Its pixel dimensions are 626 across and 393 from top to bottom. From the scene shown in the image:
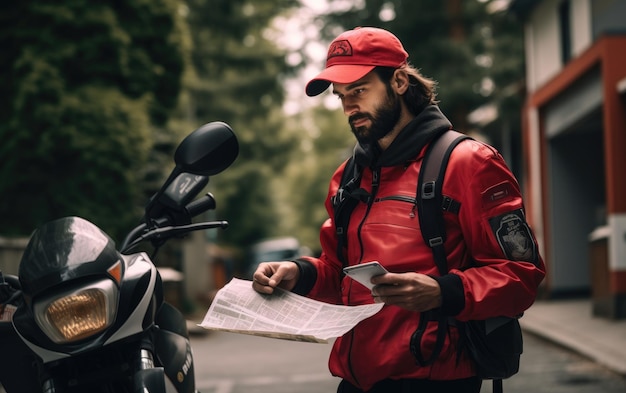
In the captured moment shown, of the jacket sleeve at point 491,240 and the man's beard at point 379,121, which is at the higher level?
the man's beard at point 379,121

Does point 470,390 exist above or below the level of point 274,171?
above

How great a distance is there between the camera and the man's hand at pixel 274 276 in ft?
9.45

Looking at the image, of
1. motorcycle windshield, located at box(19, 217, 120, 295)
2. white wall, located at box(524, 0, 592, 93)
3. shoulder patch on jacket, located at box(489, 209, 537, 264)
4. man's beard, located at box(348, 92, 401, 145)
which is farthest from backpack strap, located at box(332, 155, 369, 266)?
white wall, located at box(524, 0, 592, 93)

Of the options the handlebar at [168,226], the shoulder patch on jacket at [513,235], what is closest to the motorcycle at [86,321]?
the handlebar at [168,226]

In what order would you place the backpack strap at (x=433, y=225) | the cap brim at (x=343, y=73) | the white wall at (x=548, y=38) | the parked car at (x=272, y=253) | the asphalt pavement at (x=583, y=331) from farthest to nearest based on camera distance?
the parked car at (x=272, y=253), the white wall at (x=548, y=38), the asphalt pavement at (x=583, y=331), the cap brim at (x=343, y=73), the backpack strap at (x=433, y=225)

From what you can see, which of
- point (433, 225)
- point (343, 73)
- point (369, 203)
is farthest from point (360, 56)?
point (433, 225)

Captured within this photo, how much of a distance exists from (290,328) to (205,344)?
477 inches

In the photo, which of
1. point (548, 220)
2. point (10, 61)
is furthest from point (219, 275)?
point (10, 61)

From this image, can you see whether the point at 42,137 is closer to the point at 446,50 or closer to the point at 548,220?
the point at 548,220

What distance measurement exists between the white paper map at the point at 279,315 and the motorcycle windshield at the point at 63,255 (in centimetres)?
35

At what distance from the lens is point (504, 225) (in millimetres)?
2578

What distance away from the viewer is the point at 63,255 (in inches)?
104

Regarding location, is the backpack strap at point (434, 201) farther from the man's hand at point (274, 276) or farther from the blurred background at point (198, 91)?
the blurred background at point (198, 91)

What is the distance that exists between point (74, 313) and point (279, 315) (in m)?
0.58
